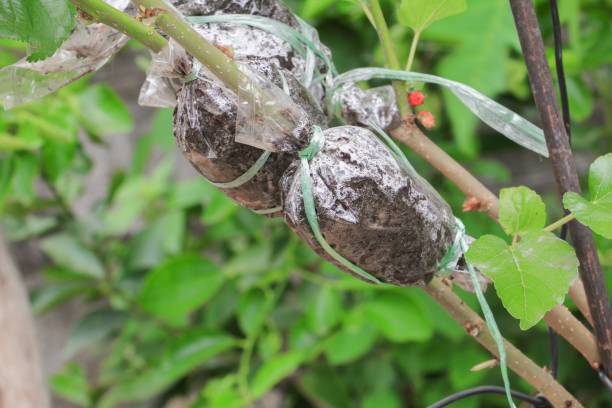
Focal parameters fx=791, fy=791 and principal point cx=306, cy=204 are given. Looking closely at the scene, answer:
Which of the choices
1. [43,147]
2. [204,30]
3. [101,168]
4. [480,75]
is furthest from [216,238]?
[204,30]

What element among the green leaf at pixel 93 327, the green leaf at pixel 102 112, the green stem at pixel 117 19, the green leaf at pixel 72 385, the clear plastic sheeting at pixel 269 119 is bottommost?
the green leaf at pixel 72 385

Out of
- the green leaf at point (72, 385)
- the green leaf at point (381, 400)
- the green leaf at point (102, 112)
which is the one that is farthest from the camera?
the green leaf at point (72, 385)

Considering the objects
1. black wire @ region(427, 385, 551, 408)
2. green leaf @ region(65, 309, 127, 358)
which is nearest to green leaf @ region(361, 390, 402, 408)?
green leaf @ region(65, 309, 127, 358)

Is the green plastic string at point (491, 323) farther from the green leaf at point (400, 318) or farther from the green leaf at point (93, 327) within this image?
the green leaf at point (93, 327)

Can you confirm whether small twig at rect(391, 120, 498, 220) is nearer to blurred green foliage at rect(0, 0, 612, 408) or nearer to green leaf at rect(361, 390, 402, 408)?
blurred green foliage at rect(0, 0, 612, 408)

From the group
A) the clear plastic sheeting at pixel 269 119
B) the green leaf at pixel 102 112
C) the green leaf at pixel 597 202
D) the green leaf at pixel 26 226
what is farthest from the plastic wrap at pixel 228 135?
the green leaf at pixel 26 226

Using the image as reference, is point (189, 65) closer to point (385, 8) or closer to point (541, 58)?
point (541, 58)
